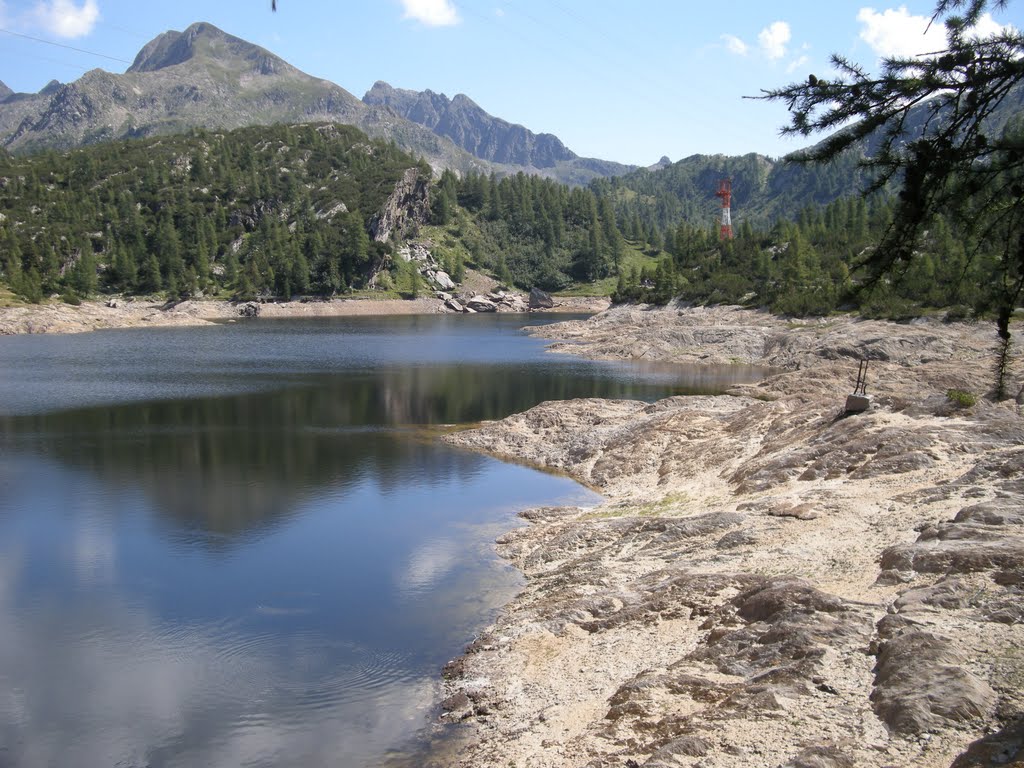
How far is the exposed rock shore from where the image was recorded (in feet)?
39.3

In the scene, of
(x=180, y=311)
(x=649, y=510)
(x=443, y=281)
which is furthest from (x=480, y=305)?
(x=649, y=510)

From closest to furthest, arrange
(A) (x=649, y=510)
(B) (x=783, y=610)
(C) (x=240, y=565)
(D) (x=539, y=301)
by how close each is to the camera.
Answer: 1. (B) (x=783, y=610)
2. (C) (x=240, y=565)
3. (A) (x=649, y=510)
4. (D) (x=539, y=301)

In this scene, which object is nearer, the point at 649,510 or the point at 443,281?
the point at 649,510

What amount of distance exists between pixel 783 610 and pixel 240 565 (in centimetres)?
1742

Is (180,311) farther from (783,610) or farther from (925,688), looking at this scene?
(925,688)

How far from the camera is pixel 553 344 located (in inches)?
3967

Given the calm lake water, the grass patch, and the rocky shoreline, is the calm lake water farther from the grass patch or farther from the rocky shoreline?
the rocky shoreline

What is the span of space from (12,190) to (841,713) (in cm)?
21601

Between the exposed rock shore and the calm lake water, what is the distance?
2291mm

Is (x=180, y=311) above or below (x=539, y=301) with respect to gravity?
below

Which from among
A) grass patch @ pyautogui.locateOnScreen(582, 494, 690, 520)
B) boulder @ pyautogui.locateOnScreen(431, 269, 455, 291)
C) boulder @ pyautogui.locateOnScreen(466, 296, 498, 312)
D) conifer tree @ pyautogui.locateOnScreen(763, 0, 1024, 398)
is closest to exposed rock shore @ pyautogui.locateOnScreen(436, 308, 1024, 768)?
grass patch @ pyautogui.locateOnScreen(582, 494, 690, 520)

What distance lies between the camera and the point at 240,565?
2566 centimetres

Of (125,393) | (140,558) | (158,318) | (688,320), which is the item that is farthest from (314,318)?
(140,558)

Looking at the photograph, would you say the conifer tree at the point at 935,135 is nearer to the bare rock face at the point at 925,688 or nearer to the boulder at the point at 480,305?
the bare rock face at the point at 925,688
